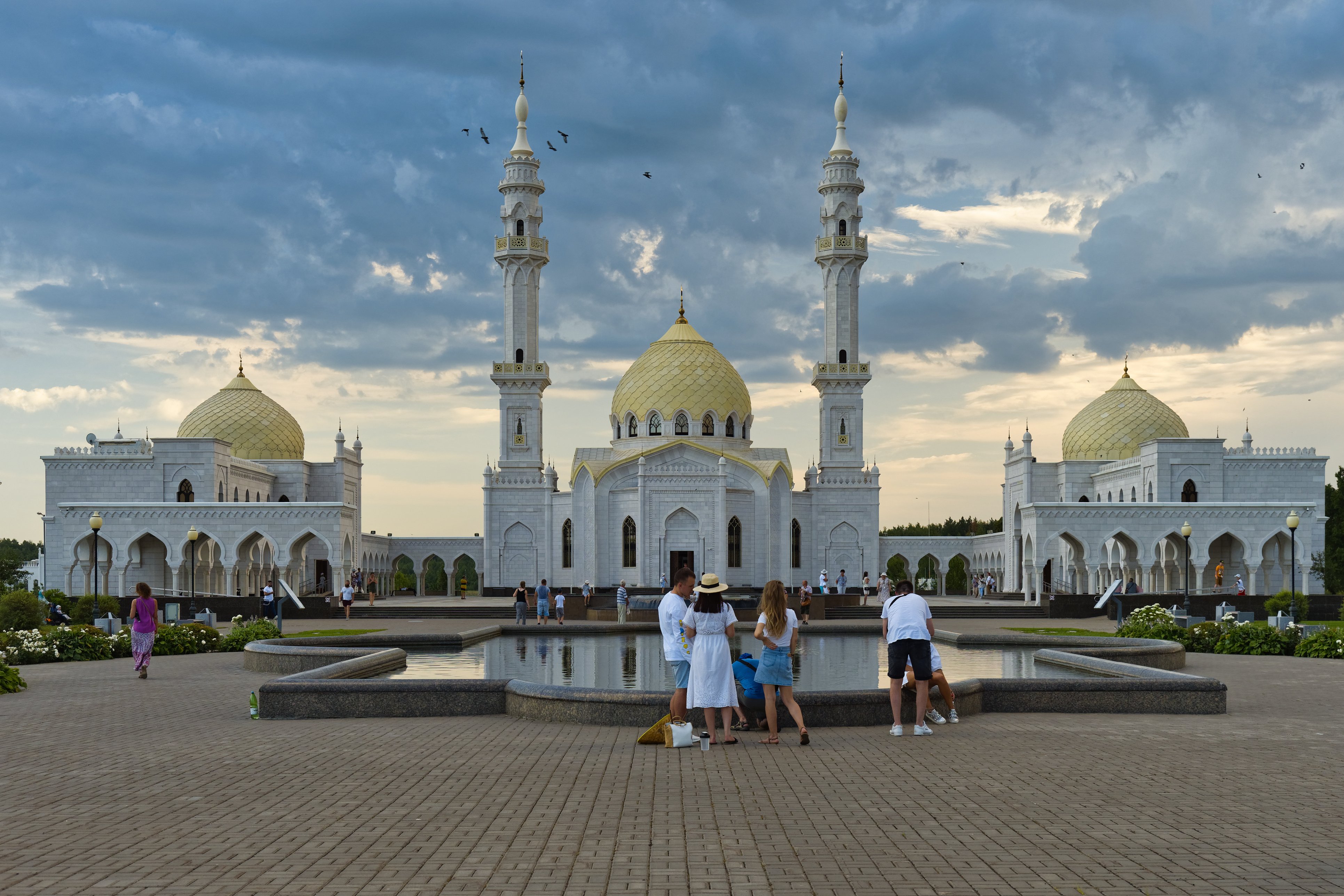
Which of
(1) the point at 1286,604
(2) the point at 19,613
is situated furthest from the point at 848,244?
(2) the point at 19,613

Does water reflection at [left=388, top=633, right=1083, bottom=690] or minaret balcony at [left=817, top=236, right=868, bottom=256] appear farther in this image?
minaret balcony at [left=817, top=236, right=868, bottom=256]

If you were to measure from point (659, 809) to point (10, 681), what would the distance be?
35.4 ft

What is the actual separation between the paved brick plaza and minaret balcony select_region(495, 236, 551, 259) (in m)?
41.5

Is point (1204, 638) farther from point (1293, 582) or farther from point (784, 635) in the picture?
point (784, 635)

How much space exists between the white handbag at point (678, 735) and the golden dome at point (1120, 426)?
1902 inches

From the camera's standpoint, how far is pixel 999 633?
23.7 meters

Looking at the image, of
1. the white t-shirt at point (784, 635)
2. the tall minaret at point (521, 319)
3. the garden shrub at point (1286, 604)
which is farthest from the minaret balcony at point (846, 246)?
the white t-shirt at point (784, 635)

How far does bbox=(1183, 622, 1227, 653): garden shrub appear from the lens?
2214 centimetres

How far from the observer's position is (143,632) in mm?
17031

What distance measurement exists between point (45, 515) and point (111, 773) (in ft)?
147

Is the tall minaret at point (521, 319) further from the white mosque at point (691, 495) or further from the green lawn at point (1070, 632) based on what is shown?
the green lawn at point (1070, 632)

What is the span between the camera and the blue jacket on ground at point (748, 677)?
11.7 m

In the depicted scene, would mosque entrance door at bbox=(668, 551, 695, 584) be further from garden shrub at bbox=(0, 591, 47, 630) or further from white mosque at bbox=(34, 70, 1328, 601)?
garden shrub at bbox=(0, 591, 47, 630)

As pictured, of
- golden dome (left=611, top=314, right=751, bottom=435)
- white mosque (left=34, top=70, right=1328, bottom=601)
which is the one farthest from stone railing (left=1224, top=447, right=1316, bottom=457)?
golden dome (left=611, top=314, right=751, bottom=435)
